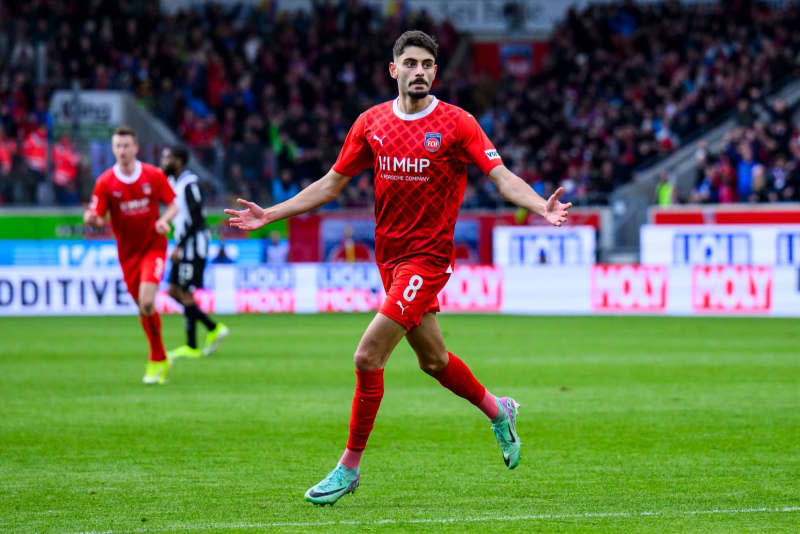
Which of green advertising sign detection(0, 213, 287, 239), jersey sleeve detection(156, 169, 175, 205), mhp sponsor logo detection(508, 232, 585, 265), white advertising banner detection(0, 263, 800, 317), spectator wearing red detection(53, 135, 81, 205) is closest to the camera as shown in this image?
jersey sleeve detection(156, 169, 175, 205)

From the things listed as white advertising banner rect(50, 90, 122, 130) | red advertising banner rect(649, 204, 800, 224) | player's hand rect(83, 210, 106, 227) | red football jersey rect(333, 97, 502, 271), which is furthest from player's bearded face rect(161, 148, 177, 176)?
white advertising banner rect(50, 90, 122, 130)

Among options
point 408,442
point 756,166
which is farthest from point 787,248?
point 408,442

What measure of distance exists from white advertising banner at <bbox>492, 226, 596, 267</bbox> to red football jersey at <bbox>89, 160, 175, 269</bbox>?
1669 centimetres

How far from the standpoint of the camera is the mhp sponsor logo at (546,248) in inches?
1128

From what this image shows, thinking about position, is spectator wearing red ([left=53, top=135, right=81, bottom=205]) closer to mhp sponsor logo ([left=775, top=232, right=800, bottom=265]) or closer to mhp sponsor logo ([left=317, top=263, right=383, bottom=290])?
mhp sponsor logo ([left=317, top=263, right=383, bottom=290])

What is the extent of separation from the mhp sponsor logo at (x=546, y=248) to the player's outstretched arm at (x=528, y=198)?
2176 centimetres

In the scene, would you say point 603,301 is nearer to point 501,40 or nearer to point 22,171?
point 22,171

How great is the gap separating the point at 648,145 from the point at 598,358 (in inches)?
769

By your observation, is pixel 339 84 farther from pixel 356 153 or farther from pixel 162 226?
pixel 356 153

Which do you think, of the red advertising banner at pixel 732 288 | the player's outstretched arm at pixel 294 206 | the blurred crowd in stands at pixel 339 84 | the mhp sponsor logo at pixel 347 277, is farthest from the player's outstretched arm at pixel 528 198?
the blurred crowd in stands at pixel 339 84

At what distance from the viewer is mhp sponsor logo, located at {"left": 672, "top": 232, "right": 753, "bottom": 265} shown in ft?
83.4

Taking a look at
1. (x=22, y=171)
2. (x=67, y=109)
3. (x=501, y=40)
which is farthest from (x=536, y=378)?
(x=501, y=40)

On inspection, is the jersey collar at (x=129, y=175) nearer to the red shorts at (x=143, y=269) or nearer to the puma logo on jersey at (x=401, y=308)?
the red shorts at (x=143, y=269)

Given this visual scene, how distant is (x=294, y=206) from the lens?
7.15m
